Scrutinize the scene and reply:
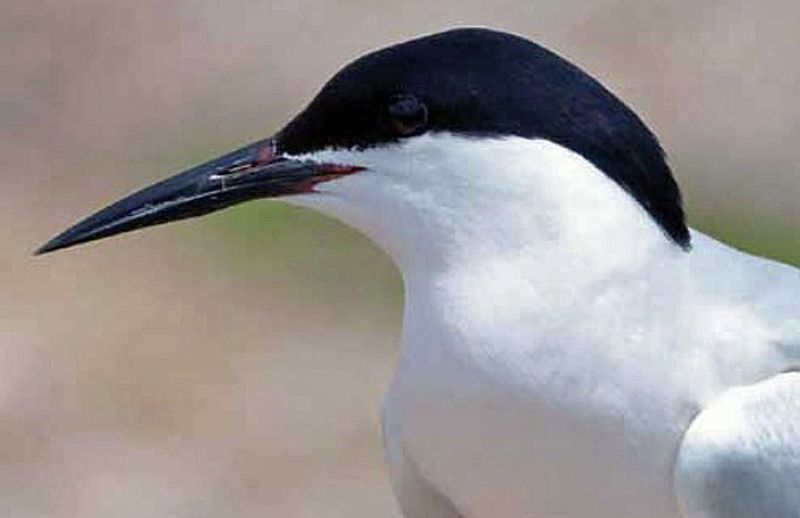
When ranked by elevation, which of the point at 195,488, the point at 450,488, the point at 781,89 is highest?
the point at 450,488

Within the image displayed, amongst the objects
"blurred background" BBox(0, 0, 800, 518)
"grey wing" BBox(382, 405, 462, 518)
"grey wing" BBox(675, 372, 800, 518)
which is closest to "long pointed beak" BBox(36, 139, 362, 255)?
"grey wing" BBox(382, 405, 462, 518)

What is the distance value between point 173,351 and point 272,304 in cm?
28

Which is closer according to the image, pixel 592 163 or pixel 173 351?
pixel 592 163

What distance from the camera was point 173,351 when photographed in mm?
4879

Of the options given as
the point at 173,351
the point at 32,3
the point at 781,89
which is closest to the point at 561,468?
the point at 173,351

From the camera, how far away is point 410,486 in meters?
2.57

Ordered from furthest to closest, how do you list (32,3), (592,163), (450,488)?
(32,3) → (450,488) → (592,163)

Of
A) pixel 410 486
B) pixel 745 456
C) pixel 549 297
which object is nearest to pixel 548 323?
pixel 549 297

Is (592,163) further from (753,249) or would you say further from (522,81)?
Answer: (753,249)

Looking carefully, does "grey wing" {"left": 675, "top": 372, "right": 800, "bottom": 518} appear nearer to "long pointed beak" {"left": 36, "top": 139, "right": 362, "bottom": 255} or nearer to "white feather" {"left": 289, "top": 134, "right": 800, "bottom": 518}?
"white feather" {"left": 289, "top": 134, "right": 800, "bottom": 518}

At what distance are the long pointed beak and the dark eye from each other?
120mm

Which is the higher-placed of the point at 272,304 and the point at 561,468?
the point at 561,468

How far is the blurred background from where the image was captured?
461cm

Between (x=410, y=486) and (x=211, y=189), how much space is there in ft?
1.30
